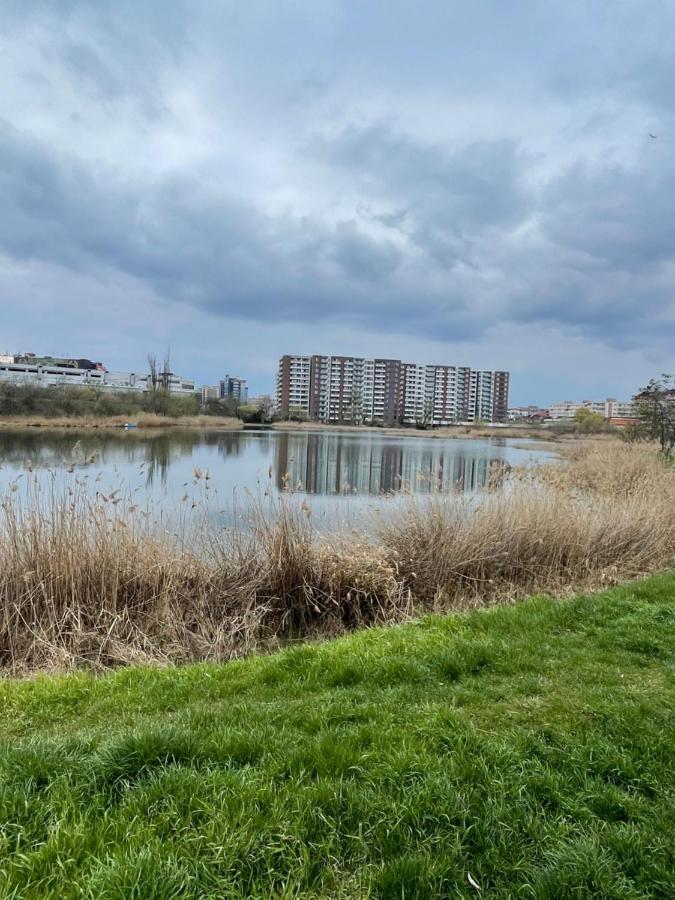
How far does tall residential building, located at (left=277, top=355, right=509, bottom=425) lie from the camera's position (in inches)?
4857

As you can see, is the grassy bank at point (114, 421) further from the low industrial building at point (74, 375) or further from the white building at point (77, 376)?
the white building at point (77, 376)

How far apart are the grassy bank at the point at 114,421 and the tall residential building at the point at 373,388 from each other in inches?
2401

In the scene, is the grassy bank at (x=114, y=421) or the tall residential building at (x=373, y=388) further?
the tall residential building at (x=373, y=388)

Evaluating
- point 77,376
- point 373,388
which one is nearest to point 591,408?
point 373,388

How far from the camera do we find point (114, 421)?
45.2 meters

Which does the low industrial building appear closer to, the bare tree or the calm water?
the calm water

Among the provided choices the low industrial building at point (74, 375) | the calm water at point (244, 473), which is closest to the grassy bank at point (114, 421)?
the calm water at point (244, 473)

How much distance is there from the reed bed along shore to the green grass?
1.53 meters

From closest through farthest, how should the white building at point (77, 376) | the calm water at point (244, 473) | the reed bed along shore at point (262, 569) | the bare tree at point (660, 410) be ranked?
the reed bed along shore at point (262, 569) < the calm water at point (244, 473) < the bare tree at point (660, 410) < the white building at point (77, 376)

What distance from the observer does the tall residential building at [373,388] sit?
123m

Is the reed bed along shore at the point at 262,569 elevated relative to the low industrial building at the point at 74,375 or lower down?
lower down

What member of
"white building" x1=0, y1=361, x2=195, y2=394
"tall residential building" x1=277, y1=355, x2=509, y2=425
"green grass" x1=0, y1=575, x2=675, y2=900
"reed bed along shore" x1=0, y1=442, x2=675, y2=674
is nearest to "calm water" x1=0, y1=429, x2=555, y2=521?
"reed bed along shore" x1=0, y1=442, x2=675, y2=674

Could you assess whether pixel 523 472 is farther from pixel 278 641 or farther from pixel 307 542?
pixel 278 641

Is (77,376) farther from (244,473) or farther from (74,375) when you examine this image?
(244,473)
